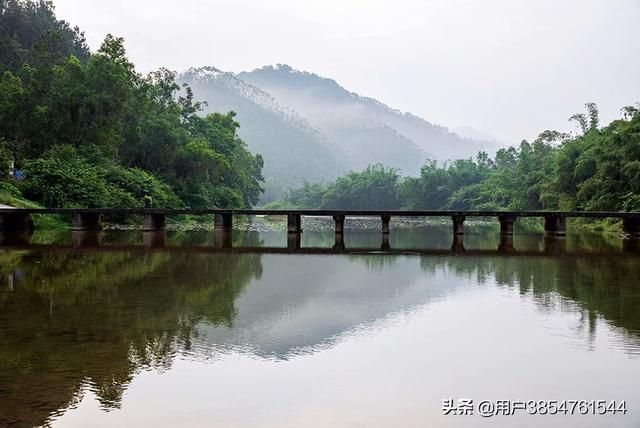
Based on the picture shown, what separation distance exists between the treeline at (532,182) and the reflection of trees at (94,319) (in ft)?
105

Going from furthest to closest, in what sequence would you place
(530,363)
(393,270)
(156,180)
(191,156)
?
1. (191,156)
2. (156,180)
3. (393,270)
4. (530,363)

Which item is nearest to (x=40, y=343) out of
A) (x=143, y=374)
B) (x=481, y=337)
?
(x=143, y=374)

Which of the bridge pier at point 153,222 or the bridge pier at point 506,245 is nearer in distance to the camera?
the bridge pier at point 506,245

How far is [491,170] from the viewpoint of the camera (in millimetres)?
101438

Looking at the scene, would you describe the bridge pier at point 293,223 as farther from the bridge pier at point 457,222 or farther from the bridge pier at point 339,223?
the bridge pier at point 457,222

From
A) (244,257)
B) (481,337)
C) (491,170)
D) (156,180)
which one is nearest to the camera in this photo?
(481,337)

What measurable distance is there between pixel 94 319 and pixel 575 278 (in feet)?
42.0

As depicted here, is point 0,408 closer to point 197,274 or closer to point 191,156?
point 197,274

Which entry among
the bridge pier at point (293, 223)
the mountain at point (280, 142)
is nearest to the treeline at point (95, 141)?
the bridge pier at point (293, 223)

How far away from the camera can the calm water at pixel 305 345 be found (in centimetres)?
762

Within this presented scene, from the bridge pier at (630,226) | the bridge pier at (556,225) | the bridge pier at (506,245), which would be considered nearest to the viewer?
the bridge pier at (506,245)

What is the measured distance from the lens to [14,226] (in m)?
34.6

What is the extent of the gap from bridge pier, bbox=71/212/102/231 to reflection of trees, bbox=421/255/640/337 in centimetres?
2009

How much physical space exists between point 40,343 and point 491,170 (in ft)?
315
